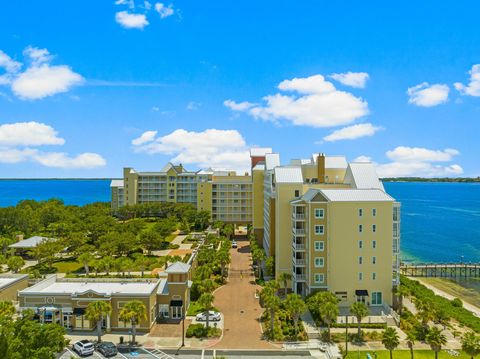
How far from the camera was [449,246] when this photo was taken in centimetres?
11538

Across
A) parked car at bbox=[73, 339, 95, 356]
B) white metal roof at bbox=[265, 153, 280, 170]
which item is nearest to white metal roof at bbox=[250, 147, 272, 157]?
white metal roof at bbox=[265, 153, 280, 170]

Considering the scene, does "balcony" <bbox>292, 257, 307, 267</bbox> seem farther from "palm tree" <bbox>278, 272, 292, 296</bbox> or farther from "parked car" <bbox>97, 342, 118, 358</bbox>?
"parked car" <bbox>97, 342, 118, 358</bbox>

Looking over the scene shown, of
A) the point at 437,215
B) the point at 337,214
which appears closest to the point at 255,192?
the point at 337,214

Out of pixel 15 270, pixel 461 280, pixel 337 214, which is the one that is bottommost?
pixel 461 280

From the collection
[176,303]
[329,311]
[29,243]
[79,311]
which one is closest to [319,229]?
[329,311]

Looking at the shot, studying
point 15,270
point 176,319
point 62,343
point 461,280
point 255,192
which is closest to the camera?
point 62,343

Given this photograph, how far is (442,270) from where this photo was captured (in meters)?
82.9

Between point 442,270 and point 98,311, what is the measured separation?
73.0 metres

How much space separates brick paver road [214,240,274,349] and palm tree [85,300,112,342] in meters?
11.7

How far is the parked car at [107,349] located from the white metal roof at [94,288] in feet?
20.3

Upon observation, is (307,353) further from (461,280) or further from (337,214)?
(461,280)

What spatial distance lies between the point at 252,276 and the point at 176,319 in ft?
68.3

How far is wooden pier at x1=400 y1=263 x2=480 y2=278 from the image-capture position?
81625 millimetres

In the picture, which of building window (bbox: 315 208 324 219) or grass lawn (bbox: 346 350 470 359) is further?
building window (bbox: 315 208 324 219)
